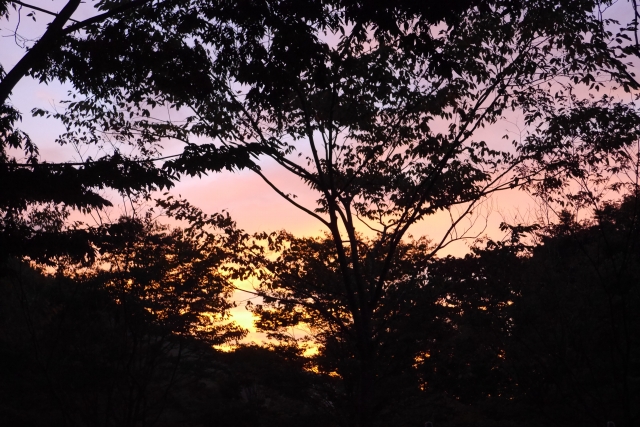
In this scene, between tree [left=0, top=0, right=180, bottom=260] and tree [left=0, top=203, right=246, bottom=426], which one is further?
tree [left=0, top=203, right=246, bottom=426]

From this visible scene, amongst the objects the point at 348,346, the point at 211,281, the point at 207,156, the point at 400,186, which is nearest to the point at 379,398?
the point at 348,346

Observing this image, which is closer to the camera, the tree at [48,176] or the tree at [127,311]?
the tree at [48,176]

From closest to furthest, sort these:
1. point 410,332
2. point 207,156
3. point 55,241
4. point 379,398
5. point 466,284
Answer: point 207,156 → point 55,241 → point 466,284 → point 410,332 → point 379,398

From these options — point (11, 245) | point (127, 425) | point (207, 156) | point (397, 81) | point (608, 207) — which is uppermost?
point (397, 81)

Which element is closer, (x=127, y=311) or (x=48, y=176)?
(x=48, y=176)

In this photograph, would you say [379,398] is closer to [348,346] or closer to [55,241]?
[348,346]

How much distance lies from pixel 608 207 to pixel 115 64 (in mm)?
10692

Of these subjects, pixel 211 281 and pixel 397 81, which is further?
pixel 211 281

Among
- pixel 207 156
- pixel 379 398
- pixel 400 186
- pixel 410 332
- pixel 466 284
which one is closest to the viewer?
pixel 207 156

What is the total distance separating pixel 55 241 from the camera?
994cm

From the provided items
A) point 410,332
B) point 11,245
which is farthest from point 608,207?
point 11,245

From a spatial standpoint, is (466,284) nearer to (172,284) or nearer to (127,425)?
(172,284)

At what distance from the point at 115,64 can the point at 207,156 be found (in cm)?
207

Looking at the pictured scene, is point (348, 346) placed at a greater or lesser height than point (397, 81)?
lesser
